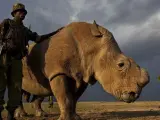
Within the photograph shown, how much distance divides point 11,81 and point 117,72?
1927 millimetres

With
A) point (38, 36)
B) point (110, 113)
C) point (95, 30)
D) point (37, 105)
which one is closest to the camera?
point (95, 30)

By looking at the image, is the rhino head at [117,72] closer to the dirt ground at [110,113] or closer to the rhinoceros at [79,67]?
the rhinoceros at [79,67]

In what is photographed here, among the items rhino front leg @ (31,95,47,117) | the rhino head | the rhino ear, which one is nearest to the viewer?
the rhino head

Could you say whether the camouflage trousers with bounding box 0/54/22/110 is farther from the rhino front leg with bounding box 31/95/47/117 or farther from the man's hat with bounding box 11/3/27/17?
the rhino front leg with bounding box 31/95/47/117

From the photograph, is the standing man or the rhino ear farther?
the rhino ear

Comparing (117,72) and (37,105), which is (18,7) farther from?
(37,105)

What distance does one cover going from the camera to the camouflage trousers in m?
6.78

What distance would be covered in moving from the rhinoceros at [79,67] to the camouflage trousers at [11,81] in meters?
0.63

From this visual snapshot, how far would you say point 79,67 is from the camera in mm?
7191

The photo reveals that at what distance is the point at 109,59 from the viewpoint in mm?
6969

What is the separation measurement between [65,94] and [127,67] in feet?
4.04

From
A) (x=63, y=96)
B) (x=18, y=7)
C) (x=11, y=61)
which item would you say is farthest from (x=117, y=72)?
(x=18, y=7)

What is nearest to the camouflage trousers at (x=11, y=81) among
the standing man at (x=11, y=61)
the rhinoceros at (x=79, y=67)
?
the standing man at (x=11, y=61)

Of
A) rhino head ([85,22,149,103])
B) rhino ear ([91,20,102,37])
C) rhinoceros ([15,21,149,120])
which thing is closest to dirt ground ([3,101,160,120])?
rhinoceros ([15,21,149,120])
